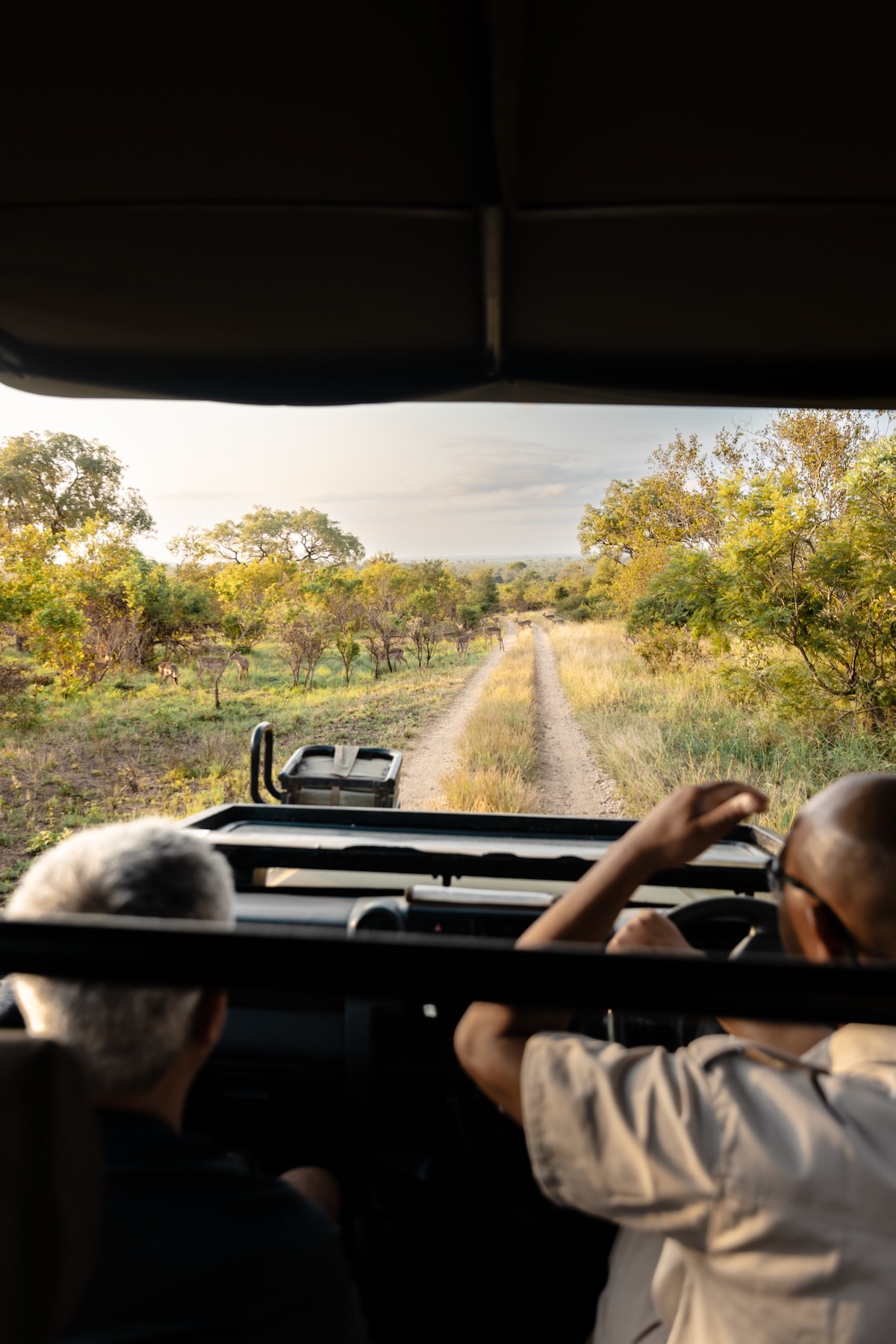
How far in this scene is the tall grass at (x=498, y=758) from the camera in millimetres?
8508

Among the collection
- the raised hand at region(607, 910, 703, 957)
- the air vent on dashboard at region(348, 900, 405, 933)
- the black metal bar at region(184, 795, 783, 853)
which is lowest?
the air vent on dashboard at region(348, 900, 405, 933)

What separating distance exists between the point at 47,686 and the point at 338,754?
34.0 ft

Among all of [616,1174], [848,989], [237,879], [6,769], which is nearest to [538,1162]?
[616,1174]

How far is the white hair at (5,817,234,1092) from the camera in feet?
3.05

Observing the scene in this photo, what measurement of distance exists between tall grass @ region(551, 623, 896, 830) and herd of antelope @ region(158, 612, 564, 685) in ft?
26.8

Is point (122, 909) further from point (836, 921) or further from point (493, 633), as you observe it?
point (493, 633)

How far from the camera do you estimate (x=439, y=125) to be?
1.07 m

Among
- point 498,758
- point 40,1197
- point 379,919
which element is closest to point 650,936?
point 379,919

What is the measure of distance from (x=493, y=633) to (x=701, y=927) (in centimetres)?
3435

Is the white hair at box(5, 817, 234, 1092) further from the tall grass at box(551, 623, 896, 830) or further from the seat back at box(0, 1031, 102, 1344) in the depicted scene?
the tall grass at box(551, 623, 896, 830)

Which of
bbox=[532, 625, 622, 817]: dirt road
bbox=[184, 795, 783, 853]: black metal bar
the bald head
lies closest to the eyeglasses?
the bald head

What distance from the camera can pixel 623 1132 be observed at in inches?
31.3

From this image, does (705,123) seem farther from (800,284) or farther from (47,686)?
(47,686)

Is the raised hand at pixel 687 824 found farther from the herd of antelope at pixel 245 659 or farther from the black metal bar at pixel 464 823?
the herd of antelope at pixel 245 659
